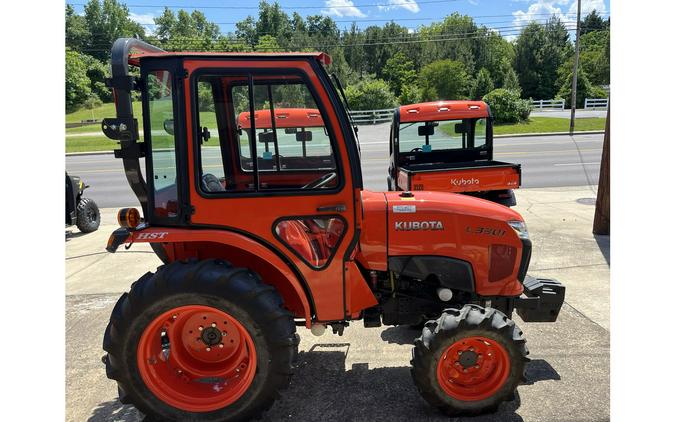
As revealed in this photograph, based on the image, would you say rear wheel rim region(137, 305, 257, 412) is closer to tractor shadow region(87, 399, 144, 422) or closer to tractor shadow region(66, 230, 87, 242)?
tractor shadow region(87, 399, 144, 422)

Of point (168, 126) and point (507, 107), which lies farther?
point (507, 107)

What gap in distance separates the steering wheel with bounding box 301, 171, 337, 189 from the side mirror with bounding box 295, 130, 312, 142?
308mm

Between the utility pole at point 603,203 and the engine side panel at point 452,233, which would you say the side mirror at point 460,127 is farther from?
Result: the engine side panel at point 452,233

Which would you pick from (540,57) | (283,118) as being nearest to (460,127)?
(283,118)

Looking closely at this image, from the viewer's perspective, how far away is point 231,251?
308 centimetres

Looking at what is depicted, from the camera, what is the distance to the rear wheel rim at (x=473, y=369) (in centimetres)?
288

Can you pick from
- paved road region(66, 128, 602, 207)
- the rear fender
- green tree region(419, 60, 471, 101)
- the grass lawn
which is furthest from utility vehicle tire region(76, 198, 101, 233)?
green tree region(419, 60, 471, 101)

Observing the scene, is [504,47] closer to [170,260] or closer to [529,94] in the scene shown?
[529,94]

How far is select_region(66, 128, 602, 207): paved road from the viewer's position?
41.6 ft

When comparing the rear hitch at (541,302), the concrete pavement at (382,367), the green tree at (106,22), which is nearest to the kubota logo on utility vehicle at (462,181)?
the concrete pavement at (382,367)

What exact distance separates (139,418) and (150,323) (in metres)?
0.79

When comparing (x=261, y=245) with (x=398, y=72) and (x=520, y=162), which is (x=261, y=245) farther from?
(x=398, y=72)

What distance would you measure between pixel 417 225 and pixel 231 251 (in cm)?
131

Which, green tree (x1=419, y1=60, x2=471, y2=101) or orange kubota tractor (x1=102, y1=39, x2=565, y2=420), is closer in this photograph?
orange kubota tractor (x1=102, y1=39, x2=565, y2=420)
